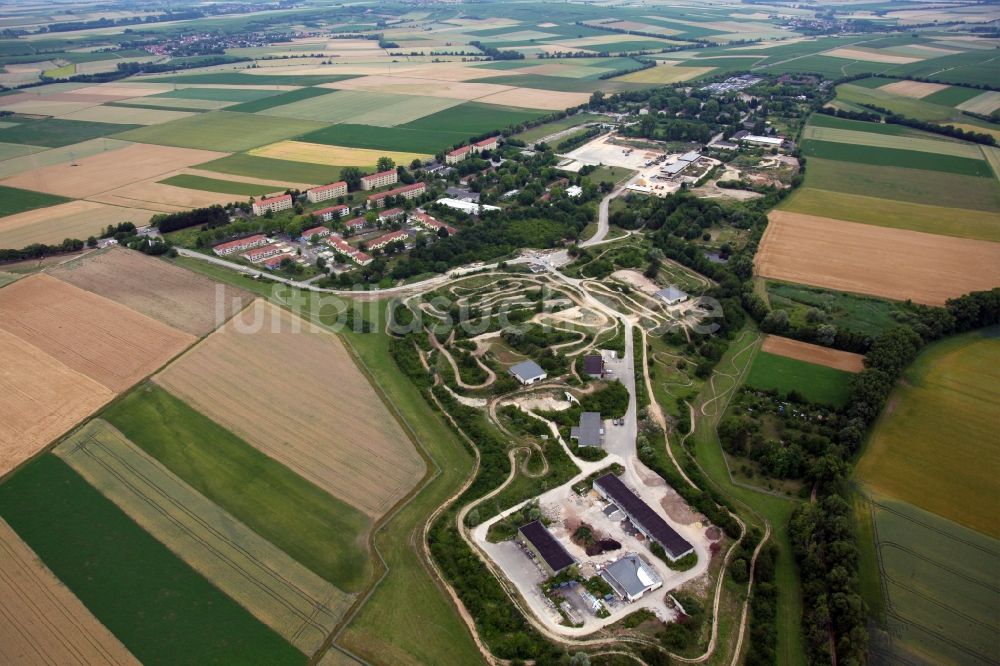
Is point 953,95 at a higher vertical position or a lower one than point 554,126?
higher

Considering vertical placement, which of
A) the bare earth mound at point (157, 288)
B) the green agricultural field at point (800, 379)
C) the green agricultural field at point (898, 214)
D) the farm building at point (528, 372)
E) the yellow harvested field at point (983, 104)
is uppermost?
the yellow harvested field at point (983, 104)

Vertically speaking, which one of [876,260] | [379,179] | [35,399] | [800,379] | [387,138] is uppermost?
[876,260]

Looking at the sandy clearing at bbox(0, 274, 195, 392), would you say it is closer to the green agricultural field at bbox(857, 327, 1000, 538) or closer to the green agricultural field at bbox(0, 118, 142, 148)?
A: the green agricultural field at bbox(857, 327, 1000, 538)

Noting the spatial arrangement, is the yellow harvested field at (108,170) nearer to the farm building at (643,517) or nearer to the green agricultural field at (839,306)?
the farm building at (643,517)

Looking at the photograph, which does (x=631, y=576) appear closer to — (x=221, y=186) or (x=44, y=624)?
(x=44, y=624)

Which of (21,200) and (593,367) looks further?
(21,200)

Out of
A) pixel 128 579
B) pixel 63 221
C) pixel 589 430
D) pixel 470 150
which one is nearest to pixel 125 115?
pixel 63 221

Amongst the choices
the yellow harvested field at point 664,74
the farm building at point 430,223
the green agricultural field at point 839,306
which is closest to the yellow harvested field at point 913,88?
the yellow harvested field at point 664,74
